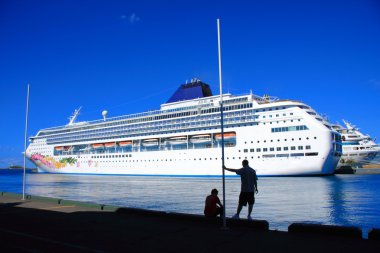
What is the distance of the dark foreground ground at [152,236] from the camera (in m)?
5.26

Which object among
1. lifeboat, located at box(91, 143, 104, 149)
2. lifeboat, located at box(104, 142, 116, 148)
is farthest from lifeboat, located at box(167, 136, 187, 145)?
lifeboat, located at box(91, 143, 104, 149)

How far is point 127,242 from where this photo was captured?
19.0 feet

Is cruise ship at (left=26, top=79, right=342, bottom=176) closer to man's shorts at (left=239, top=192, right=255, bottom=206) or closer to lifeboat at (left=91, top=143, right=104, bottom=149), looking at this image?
lifeboat at (left=91, top=143, right=104, bottom=149)

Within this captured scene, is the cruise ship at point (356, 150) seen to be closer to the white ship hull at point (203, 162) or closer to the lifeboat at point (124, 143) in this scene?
the white ship hull at point (203, 162)

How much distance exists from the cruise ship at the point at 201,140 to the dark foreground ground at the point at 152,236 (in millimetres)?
35925

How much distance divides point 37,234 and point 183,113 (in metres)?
49.4

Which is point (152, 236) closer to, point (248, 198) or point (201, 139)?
point (248, 198)

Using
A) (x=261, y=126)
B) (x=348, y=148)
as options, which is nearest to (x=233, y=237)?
(x=261, y=126)

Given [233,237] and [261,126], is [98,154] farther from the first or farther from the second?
[233,237]

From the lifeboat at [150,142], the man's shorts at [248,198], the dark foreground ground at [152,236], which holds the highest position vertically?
the lifeboat at [150,142]

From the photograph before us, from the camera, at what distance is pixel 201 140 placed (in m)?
51.3

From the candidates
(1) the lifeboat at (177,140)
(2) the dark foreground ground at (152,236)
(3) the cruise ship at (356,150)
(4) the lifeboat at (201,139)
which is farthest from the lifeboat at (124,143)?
(2) the dark foreground ground at (152,236)

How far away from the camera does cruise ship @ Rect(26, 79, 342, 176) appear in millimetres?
41531

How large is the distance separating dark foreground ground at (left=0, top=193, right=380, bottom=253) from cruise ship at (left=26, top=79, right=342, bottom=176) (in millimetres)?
35925
